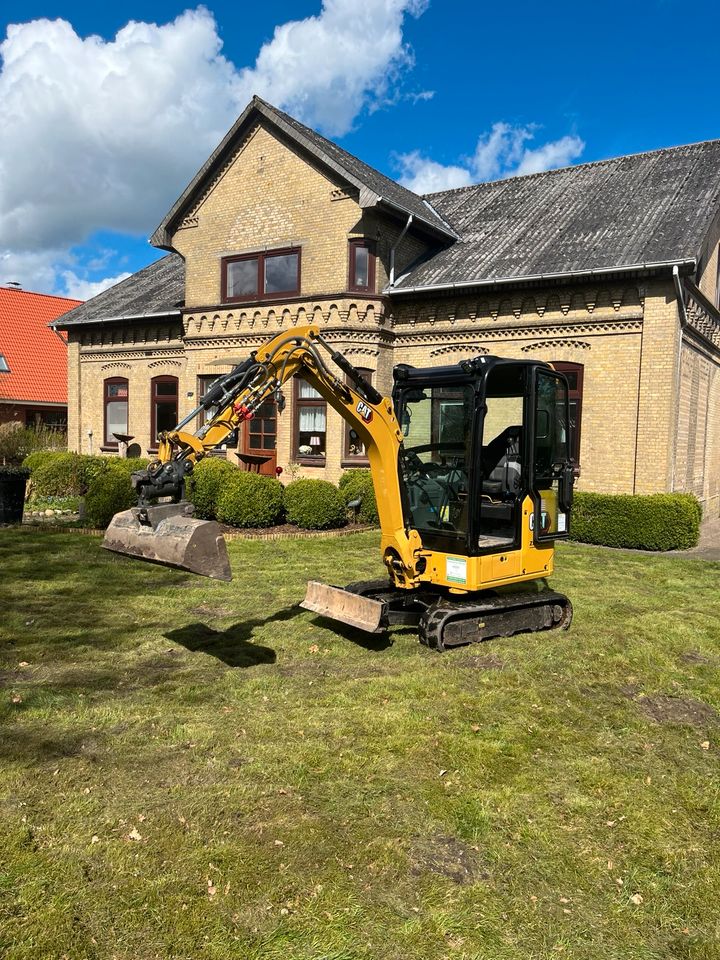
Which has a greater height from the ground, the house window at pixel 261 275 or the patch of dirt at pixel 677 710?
the house window at pixel 261 275

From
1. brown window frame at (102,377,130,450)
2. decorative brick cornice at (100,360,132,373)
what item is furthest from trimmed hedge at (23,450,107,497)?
decorative brick cornice at (100,360,132,373)

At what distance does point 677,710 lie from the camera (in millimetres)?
5988

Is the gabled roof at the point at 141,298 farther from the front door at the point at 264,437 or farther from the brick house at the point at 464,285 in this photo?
the front door at the point at 264,437

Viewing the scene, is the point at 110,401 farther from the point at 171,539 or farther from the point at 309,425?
the point at 171,539

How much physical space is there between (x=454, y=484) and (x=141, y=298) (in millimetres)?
18902

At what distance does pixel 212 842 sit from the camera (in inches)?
153

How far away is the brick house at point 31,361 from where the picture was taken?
31094mm

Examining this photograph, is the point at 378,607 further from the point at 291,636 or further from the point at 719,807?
the point at 719,807

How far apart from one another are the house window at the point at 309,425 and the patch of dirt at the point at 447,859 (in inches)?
549

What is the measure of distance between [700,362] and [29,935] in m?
17.2

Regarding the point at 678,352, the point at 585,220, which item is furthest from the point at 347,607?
the point at 585,220

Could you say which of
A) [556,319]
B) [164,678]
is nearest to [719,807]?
[164,678]

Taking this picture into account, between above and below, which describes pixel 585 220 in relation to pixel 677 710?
above

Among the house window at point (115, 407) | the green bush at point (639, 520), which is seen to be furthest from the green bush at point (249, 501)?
the house window at point (115, 407)
